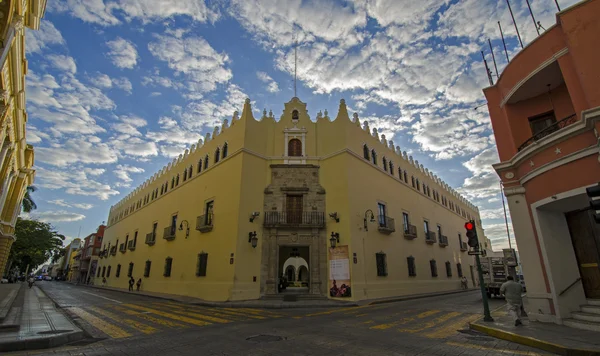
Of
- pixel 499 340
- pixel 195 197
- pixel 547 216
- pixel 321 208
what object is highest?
pixel 195 197

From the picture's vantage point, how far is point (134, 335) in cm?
763

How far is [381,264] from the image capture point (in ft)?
65.7

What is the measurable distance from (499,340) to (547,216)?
4709 millimetres

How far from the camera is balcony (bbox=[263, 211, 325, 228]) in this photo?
62.6ft

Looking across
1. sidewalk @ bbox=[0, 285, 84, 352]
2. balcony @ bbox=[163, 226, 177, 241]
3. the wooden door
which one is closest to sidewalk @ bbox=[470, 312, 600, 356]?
the wooden door

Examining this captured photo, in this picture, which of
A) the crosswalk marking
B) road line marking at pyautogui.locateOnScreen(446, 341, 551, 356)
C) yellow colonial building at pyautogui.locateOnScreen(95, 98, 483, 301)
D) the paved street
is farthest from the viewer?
yellow colonial building at pyautogui.locateOnScreen(95, 98, 483, 301)

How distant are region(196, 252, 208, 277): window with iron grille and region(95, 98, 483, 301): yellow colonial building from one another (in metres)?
0.07

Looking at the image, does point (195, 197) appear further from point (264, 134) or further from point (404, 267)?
point (404, 267)

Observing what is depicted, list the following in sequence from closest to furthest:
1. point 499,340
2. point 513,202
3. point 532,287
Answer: point 499,340 < point 532,287 < point 513,202

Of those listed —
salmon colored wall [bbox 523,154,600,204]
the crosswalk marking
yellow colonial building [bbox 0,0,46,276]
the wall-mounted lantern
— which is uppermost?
Result: yellow colonial building [bbox 0,0,46,276]

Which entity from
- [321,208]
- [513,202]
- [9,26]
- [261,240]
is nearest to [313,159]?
[321,208]

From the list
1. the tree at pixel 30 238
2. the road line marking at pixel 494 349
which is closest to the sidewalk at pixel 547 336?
the road line marking at pixel 494 349

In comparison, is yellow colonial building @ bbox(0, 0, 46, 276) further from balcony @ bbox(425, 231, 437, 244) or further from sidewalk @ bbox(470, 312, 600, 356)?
balcony @ bbox(425, 231, 437, 244)

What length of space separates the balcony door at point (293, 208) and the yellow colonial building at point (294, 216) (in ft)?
0.23
